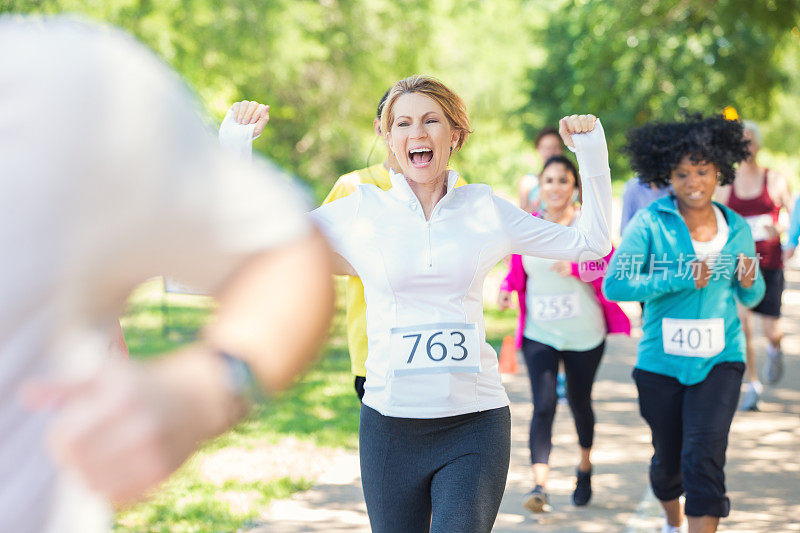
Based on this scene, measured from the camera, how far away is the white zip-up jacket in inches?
135

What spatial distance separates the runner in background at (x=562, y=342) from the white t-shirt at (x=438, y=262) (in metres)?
2.23

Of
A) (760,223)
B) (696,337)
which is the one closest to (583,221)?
(696,337)

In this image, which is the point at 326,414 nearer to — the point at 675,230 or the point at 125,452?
the point at 675,230

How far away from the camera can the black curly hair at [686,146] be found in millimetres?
5156

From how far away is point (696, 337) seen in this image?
4.79 metres

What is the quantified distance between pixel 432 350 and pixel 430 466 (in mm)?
384

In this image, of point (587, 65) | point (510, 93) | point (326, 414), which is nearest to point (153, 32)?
point (587, 65)

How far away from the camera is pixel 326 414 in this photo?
9.08m

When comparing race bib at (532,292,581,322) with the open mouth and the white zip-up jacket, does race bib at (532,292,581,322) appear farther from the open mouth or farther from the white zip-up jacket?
the open mouth

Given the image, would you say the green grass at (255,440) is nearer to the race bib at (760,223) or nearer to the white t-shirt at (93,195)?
the white t-shirt at (93,195)

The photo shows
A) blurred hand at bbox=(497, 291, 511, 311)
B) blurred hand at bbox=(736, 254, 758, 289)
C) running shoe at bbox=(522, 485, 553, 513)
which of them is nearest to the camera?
blurred hand at bbox=(736, 254, 758, 289)

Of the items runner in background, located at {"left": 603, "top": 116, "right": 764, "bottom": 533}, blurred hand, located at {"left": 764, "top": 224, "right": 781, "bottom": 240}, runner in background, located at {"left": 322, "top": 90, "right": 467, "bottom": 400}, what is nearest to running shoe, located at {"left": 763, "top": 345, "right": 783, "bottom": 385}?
blurred hand, located at {"left": 764, "top": 224, "right": 781, "bottom": 240}

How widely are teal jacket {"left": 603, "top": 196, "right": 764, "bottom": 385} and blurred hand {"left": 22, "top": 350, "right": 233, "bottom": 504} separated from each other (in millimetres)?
3915

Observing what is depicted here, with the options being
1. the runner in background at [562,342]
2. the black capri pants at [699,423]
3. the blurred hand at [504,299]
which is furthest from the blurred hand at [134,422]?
the blurred hand at [504,299]
